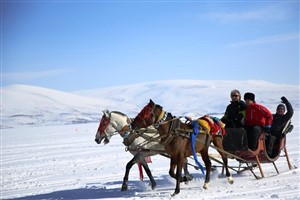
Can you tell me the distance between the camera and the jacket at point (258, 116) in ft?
31.9

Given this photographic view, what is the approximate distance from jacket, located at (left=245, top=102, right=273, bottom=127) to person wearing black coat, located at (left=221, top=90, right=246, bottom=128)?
10.6 inches

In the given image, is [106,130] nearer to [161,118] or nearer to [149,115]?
[149,115]

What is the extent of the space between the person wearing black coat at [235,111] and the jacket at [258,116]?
27 cm

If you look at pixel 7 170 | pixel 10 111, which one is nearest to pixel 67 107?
pixel 10 111

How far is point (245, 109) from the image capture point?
10070 millimetres

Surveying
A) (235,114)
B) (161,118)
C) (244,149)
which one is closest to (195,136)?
(161,118)

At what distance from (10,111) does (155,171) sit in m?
157

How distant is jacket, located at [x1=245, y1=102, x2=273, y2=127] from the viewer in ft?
31.9

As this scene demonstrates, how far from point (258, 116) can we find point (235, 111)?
66 centimetres

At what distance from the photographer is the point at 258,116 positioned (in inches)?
384

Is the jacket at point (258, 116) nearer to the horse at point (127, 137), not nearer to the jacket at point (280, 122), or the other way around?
the jacket at point (280, 122)

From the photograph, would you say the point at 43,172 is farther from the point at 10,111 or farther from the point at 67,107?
the point at 67,107

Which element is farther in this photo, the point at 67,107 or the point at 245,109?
the point at 67,107

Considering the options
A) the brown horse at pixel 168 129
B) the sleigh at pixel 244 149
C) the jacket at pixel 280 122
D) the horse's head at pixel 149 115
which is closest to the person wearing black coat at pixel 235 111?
the sleigh at pixel 244 149
